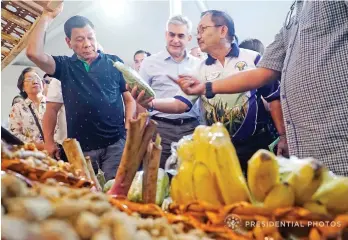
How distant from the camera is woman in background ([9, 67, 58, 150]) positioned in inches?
80.8

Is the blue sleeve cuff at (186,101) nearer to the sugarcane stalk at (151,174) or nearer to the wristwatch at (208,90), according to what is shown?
the wristwatch at (208,90)

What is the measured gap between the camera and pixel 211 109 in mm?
1502

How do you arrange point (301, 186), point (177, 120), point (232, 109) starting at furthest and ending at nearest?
point (177, 120)
point (232, 109)
point (301, 186)

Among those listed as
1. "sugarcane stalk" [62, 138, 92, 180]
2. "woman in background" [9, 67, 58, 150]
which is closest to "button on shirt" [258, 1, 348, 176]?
"sugarcane stalk" [62, 138, 92, 180]

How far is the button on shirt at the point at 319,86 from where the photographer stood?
2.70 feet

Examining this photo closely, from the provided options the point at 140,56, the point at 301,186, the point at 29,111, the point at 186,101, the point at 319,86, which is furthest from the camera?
the point at 140,56

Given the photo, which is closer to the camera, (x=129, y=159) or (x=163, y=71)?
(x=129, y=159)

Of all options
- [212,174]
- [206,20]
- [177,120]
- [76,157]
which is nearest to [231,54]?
[206,20]

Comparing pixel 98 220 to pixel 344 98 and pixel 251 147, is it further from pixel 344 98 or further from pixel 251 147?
pixel 251 147

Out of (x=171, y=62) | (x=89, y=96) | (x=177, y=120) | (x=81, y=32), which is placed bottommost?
(x=177, y=120)

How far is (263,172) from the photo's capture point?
1.67 feet

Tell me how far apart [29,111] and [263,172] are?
1773 mm

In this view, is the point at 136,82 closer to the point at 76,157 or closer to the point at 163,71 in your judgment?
the point at 76,157

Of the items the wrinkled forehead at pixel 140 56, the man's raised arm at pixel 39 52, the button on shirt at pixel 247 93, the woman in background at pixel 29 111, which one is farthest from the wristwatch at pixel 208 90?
the wrinkled forehead at pixel 140 56
